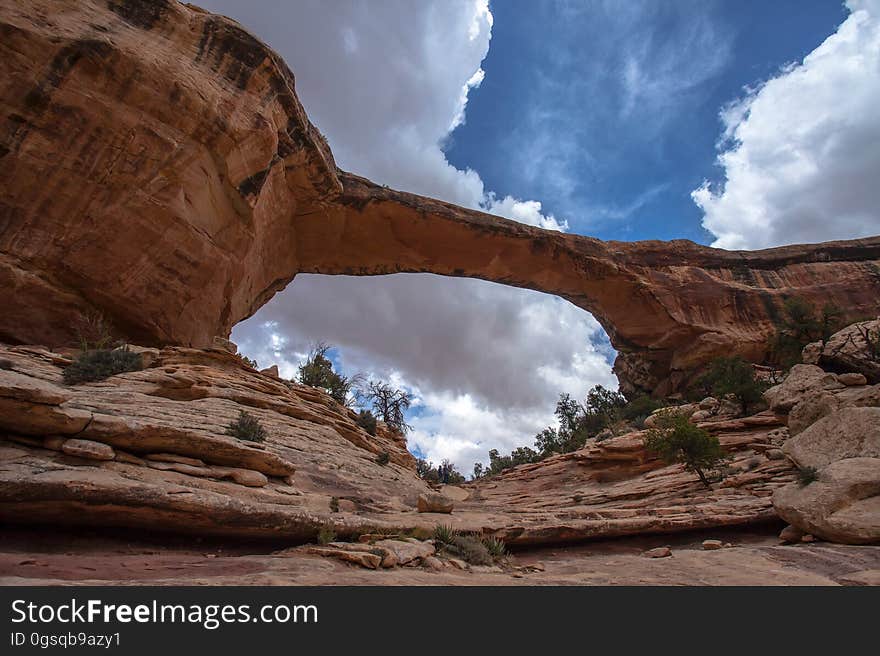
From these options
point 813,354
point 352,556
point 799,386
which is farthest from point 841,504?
point 813,354

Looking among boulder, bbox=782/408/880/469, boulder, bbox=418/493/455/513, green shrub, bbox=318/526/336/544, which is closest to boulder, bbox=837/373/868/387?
boulder, bbox=782/408/880/469

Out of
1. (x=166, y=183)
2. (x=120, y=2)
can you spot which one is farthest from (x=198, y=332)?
(x=120, y=2)

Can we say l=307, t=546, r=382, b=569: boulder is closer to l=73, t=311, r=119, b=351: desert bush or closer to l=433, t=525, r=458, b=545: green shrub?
l=433, t=525, r=458, b=545: green shrub

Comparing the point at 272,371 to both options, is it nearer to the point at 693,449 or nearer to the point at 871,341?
the point at 693,449

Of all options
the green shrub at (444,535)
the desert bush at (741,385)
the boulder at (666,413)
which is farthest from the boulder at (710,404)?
the green shrub at (444,535)

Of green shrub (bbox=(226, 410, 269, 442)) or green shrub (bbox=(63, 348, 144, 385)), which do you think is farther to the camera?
green shrub (bbox=(63, 348, 144, 385))

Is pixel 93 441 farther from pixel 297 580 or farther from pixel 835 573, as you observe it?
pixel 835 573

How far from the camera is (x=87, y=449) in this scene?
4.92 meters

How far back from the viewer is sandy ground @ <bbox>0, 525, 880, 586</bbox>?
10.6 feet

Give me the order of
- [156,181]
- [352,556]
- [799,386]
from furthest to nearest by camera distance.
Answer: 1. [799,386]
2. [156,181]
3. [352,556]

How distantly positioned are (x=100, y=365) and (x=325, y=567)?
8.20 metres

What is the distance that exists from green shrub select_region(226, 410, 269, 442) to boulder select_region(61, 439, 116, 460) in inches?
103

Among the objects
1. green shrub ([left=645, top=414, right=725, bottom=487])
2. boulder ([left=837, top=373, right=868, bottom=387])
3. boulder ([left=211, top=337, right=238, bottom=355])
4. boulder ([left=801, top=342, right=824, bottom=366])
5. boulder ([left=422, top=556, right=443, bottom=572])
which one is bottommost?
boulder ([left=422, top=556, right=443, bottom=572])
